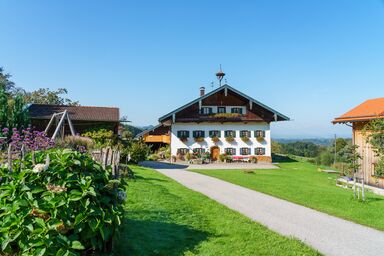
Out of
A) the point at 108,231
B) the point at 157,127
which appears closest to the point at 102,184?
the point at 108,231

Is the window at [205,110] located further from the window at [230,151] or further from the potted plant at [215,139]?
the window at [230,151]

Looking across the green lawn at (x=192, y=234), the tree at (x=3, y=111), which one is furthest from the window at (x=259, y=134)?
→ the green lawn at (x=192, y=234)

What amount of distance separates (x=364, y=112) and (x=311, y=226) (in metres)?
16.2

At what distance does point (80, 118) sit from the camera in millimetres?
33562

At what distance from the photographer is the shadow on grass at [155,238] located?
544 centimetres

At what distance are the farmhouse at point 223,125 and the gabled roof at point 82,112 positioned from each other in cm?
537

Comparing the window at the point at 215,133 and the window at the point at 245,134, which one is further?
the window at the point at 245,134

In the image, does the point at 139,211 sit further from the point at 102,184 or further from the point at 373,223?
the point at 373,223

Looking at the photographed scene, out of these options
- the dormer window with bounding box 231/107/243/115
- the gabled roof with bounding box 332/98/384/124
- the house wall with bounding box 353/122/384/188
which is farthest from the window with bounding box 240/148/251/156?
the house wall with bounding box 353/122/384/188

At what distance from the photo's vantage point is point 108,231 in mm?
4523

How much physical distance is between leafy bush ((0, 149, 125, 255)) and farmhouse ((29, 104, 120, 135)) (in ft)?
96.7

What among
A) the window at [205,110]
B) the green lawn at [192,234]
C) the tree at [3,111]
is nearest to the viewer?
the green lawn at [192,234]

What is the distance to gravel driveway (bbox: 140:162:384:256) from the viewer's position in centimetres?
643

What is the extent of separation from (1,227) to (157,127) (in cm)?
3685
